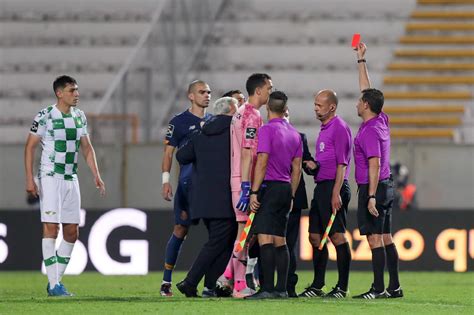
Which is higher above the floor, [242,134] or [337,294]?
[242,134]

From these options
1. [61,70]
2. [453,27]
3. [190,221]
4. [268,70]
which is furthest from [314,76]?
[190,221]

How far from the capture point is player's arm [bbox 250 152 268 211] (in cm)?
1119

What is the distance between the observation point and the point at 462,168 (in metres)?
19.3

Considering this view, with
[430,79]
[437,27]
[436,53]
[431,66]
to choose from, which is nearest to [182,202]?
[430,79]

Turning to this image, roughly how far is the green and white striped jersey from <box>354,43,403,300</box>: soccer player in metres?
2.59

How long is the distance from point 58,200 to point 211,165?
5.19 ft

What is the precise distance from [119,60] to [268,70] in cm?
260

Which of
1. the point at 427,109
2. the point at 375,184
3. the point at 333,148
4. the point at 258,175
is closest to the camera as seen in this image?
the point at 258,175

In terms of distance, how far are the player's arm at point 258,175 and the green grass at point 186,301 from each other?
0.80 meters

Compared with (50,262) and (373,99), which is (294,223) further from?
(50,262)

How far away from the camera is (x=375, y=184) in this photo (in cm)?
1170

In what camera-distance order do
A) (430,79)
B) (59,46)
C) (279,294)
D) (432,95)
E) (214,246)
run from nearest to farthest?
(279,294)
(214,246)
(432,95)
(430,79)
(59,46)

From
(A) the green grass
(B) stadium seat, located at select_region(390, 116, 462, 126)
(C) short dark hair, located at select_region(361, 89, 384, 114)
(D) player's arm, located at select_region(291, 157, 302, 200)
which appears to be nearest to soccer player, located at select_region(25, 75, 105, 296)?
(A) the green grass

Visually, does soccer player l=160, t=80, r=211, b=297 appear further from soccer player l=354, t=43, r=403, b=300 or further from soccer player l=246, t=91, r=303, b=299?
soccer player l=354, t=43, r=403, b=300
